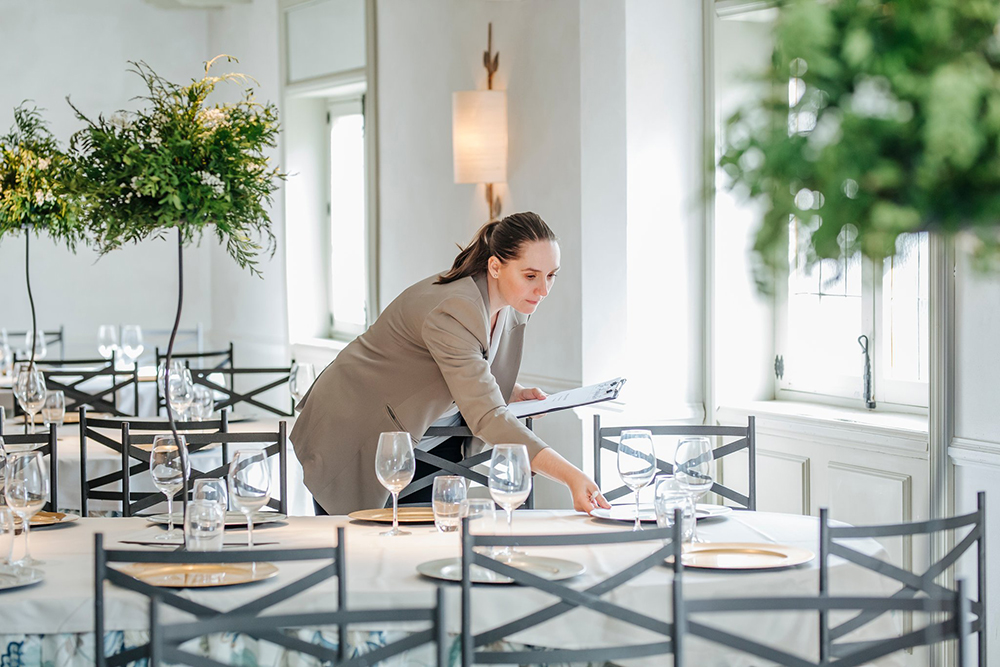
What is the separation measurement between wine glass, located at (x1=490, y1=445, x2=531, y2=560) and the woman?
48 centimetres

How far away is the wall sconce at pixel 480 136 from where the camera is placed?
16.3ft

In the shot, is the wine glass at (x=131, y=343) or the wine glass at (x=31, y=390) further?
the wine glass at (x=131, y=343)

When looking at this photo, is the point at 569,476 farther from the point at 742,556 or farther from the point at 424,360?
the point at 424,360

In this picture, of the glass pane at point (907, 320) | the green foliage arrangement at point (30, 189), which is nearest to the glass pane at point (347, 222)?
the green foliage arrangement at point (30, 189)

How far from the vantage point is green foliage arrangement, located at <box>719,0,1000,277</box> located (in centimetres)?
94

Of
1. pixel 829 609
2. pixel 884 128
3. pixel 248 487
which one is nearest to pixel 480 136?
pixel 248 487

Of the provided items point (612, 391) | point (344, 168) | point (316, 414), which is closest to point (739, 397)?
point (612, 391)

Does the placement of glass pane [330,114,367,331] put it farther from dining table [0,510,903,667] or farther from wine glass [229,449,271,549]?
dining table [0,510,903,667]

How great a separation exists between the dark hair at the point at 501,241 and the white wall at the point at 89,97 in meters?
5.61

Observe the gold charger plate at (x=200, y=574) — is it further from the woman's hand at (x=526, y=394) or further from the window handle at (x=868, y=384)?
the window handle at (x=868, y=384)

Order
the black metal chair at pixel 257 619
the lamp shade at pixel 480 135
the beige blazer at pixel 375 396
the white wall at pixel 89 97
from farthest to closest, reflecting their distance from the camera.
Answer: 1. the white wall at pixel 89 97
2. the lamp shade at pixel 480 135
3. the beige blazer at pixel 375 396
4. the black metal chair at pixel 257 619

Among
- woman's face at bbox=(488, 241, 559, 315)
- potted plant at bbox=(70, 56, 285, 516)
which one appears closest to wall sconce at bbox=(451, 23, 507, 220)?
woman's face at bbox=(488, 241, 559, 315)

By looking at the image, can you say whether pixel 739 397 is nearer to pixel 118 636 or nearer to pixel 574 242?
pixel 574 242

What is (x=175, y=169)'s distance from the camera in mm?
2520
